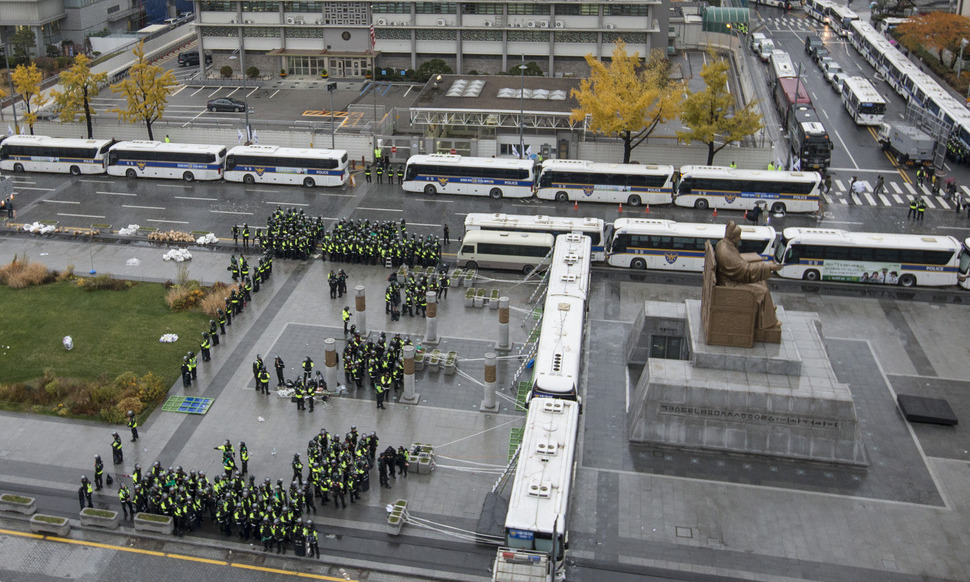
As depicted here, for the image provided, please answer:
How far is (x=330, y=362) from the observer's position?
1367 inches

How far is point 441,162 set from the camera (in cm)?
5462

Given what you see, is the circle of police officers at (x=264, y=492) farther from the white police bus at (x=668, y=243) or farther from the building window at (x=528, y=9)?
the building window at (x=528, y=9)

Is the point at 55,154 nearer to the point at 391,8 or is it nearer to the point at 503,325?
the point at 391,8

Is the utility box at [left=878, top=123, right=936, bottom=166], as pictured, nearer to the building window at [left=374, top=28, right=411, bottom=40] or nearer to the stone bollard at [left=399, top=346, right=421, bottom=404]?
the building window at [left=374, top=28, right=411, bottom=40]

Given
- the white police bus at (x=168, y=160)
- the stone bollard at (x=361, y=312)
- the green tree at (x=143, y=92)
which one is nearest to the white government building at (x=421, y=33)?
the green tree at (x=143, y=92)

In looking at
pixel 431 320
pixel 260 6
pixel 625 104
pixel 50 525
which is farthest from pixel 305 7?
pixel 50 525

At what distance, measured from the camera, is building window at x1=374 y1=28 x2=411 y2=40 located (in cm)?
7862

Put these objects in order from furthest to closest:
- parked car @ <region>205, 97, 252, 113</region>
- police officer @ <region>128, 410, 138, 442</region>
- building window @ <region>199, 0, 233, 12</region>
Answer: building window @ <region>199, 0, 233, 12</region>, parked car @ <region>205, 97, 252, 113</region>, police officer @ <region>128, 410, 138, 442</region>

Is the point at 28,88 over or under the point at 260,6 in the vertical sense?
under

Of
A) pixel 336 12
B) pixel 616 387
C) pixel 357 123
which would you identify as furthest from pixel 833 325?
pixel 336 12

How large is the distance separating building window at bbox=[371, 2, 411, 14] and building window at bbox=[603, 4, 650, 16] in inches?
642

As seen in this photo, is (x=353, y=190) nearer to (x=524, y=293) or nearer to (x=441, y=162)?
(x=441, y=162)

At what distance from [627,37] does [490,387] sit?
162ft

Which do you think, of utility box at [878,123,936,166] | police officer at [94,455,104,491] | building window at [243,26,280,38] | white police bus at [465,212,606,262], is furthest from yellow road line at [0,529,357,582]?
building window at [243,26,280,38]
